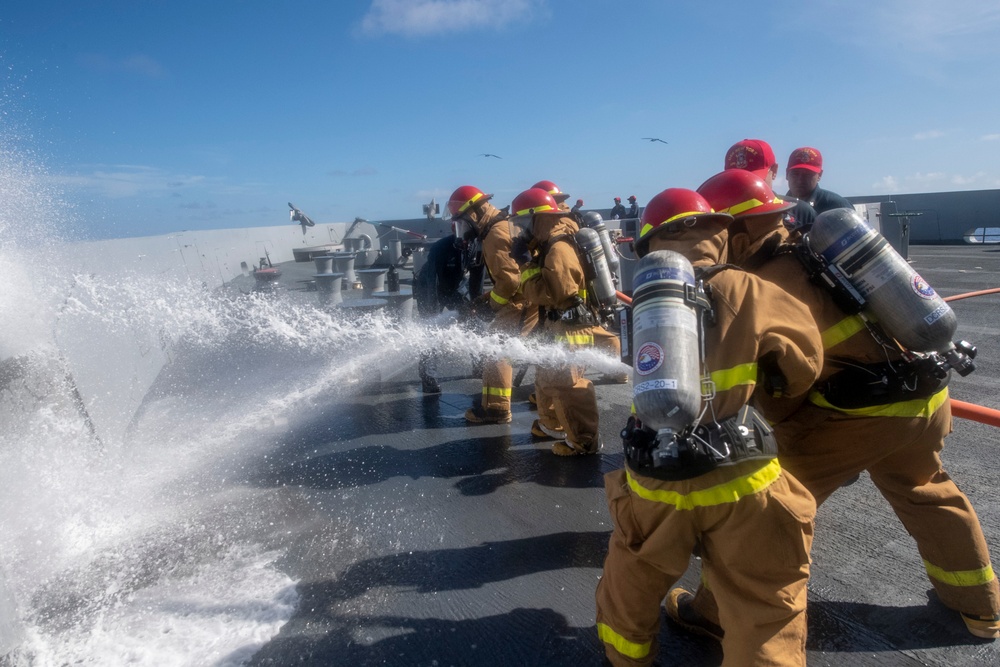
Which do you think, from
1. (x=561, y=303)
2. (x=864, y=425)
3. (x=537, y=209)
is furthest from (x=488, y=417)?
(x=864, y=425)

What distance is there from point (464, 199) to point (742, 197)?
10.0ft

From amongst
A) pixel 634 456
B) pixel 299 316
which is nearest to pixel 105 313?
pixel 299 316

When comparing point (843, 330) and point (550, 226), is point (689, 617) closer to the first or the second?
point (843, 330)

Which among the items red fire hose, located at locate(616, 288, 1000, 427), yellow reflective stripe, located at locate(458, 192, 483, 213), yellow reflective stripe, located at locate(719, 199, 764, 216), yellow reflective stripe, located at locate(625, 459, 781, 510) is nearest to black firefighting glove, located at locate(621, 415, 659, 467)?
yellow reflective stripe, located at locate(625, 459, 781, 510)

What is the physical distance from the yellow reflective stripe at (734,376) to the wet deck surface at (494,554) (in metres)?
1.20

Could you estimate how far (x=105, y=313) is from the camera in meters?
4.26

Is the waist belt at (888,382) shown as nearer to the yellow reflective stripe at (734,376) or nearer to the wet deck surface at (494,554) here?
the yellow reflective stripe at (734,376)

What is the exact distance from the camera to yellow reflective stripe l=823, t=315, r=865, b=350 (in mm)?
2145

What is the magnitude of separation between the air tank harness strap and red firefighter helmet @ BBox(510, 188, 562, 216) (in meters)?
2.67

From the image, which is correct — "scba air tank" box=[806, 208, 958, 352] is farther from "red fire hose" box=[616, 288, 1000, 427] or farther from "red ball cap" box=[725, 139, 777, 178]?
"red ball cap" box=[725, 139, 777, 178]

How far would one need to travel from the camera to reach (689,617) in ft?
7.87

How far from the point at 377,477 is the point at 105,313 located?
7.49ft

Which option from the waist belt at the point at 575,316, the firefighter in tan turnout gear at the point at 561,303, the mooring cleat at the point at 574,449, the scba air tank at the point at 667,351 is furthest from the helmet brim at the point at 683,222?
the mooring cleat at the point at 574,449

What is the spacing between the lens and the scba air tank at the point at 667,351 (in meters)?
1.64
